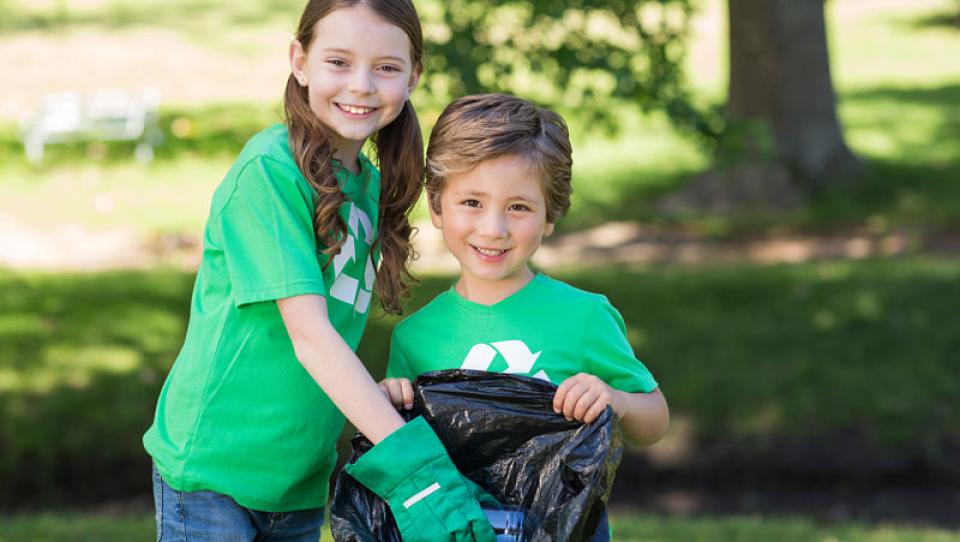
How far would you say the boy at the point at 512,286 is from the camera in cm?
231

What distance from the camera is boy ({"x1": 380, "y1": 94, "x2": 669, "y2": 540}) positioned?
2314 millimetres

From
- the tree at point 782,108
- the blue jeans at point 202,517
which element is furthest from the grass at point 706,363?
the blue jeans at point 202,517

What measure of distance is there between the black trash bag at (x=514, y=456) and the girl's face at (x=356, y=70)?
52cm

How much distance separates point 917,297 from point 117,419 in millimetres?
4563

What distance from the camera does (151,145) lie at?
13.0 m

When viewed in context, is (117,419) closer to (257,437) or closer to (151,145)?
(257,437)

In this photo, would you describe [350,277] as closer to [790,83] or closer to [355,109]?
[355,109]

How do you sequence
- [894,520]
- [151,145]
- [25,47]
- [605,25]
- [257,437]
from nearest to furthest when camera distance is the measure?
[257,437] → [605,25] → [894,520] → [151,145] → [25,47]

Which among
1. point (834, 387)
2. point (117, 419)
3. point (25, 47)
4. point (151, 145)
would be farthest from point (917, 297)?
point (25, 47)

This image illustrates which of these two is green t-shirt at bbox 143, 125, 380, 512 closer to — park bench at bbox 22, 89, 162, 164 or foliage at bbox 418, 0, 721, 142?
foliage at bbox 418, 0, 721, 142

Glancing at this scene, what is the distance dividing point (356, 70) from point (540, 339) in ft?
2.02

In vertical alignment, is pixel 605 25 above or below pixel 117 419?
above

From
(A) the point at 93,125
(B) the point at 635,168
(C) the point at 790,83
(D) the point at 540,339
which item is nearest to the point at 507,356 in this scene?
(D) the point at 540,339

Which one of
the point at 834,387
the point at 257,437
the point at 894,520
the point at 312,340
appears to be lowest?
the point at 894,520
